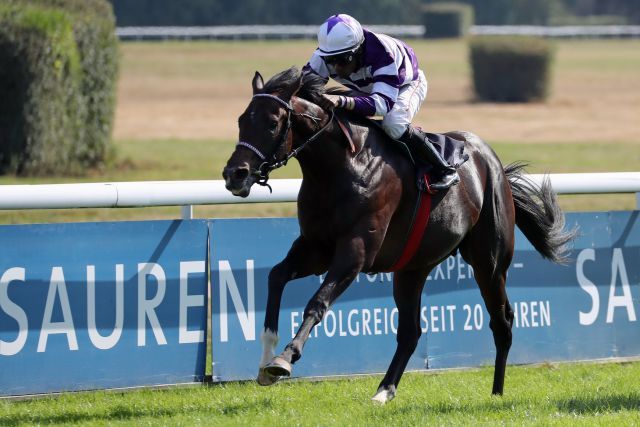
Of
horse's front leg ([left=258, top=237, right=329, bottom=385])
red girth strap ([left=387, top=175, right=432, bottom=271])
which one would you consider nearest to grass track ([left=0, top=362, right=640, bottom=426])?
horse's front leg ([left=258, top=237, right=329, bottom=385])

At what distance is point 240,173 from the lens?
4934mm

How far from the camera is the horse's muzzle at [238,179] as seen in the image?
4.91 metres

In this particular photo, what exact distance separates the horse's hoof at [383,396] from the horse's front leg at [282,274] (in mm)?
696

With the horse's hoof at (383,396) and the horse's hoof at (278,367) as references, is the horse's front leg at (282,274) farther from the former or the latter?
the horse's hoof at (383,396)

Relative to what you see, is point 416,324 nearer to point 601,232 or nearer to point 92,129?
point 601,232

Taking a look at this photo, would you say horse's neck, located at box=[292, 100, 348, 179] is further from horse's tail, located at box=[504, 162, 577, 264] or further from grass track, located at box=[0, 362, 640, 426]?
horse's tail, located at box=[504, 162, 577, 264]

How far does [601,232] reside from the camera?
7.32 metres

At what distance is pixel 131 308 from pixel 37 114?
9216 mm

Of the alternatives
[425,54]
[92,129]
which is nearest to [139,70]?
[425,54]

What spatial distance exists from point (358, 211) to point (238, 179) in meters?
0.73

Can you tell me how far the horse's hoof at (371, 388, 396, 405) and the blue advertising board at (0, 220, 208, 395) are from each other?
1147mm

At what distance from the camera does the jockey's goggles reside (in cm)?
551

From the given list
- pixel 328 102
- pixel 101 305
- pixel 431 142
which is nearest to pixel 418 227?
pixel 431 142

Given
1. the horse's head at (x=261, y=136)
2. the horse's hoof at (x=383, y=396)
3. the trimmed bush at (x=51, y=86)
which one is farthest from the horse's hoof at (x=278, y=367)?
the trimmed bush at (x=51, y=86)
